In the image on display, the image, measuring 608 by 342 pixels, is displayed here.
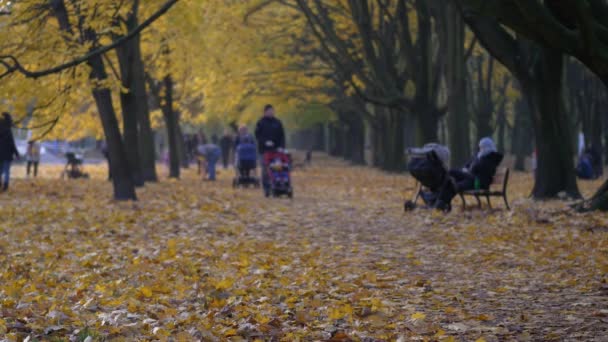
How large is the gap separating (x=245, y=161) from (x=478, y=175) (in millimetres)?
10238

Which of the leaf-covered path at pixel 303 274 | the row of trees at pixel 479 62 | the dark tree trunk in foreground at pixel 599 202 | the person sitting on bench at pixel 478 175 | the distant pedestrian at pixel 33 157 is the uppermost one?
the row of trees at pixel 479 62

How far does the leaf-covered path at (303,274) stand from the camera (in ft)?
21.1

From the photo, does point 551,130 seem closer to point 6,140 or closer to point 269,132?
point 269,132

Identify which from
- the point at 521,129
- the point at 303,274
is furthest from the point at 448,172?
the point at 521,129

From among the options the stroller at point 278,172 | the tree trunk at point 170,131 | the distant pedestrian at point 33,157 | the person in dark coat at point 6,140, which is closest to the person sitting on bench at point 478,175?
the stroller at point 278,172

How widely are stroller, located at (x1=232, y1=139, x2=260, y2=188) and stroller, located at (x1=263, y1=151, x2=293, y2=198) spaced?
311cm

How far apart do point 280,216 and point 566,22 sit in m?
6.37

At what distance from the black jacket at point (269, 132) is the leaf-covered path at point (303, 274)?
355 cm

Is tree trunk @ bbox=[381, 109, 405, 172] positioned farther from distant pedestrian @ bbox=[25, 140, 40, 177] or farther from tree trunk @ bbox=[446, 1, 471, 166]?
distant pedestrian @ bbox=[25, 140, 40, 177]

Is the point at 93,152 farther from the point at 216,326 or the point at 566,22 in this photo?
the point at 216,326

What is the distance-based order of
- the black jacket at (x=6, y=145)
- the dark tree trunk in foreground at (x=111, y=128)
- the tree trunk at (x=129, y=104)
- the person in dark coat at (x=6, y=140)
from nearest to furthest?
1. the dark tree trunk in foreground at (x=111, y=128)
2. the tree trunk at (x=129, y=104)
3. the person in dark coat at (x=6, y=140)
4. the black jacket at (x=6, y=145)

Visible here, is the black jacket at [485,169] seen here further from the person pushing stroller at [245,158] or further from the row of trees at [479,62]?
the person pushing stroller at [245,158]

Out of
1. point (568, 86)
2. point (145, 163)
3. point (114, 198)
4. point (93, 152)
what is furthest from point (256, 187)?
point (93, 152)

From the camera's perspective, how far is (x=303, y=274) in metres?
9.24
